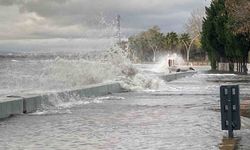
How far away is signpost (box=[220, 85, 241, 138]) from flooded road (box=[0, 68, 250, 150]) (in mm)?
308

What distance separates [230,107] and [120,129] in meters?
3.12

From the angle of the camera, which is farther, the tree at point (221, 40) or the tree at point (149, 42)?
the tree at point (149, 42)

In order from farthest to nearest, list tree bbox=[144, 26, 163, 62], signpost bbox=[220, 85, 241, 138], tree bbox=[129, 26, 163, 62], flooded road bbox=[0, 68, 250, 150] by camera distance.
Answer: tree bbox=[129, 26, 163, 62]
tree bbox=[144, 26, 163, 62]
flooded road bbox=[0, 68, 250, 150]
signpost bbox=[220, 85, 241, 138]

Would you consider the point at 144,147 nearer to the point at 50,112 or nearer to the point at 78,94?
the point at 50,112

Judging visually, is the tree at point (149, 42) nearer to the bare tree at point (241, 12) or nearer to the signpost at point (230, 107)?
the bare tree at point (241, 12)

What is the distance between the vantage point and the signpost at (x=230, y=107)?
1005 cm

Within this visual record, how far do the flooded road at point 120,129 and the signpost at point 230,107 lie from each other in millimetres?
308

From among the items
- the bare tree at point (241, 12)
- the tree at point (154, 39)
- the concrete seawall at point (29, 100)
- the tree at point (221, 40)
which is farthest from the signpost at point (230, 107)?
the tree at point (154, 39)

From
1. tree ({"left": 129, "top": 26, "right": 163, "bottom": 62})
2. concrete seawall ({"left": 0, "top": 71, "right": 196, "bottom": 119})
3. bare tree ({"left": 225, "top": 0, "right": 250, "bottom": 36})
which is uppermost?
tree ({"left": 129, "top": 26, "right": 163, "bottom": 62})

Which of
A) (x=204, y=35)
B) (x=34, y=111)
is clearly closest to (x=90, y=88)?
(x=34, y=111)

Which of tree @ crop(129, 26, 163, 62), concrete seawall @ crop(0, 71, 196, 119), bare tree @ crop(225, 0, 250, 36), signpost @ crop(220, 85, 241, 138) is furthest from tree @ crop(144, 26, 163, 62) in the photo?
signpost @ crop(220, 85, 241, 138)

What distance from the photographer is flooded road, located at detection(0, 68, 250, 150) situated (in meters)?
10.3

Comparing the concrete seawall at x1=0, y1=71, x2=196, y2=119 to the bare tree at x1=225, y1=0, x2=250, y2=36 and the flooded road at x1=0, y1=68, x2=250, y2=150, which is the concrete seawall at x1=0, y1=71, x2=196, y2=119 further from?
the bare tree at x1=225, y1=0, x2=250, y2=36

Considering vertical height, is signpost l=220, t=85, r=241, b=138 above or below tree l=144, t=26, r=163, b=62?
below
